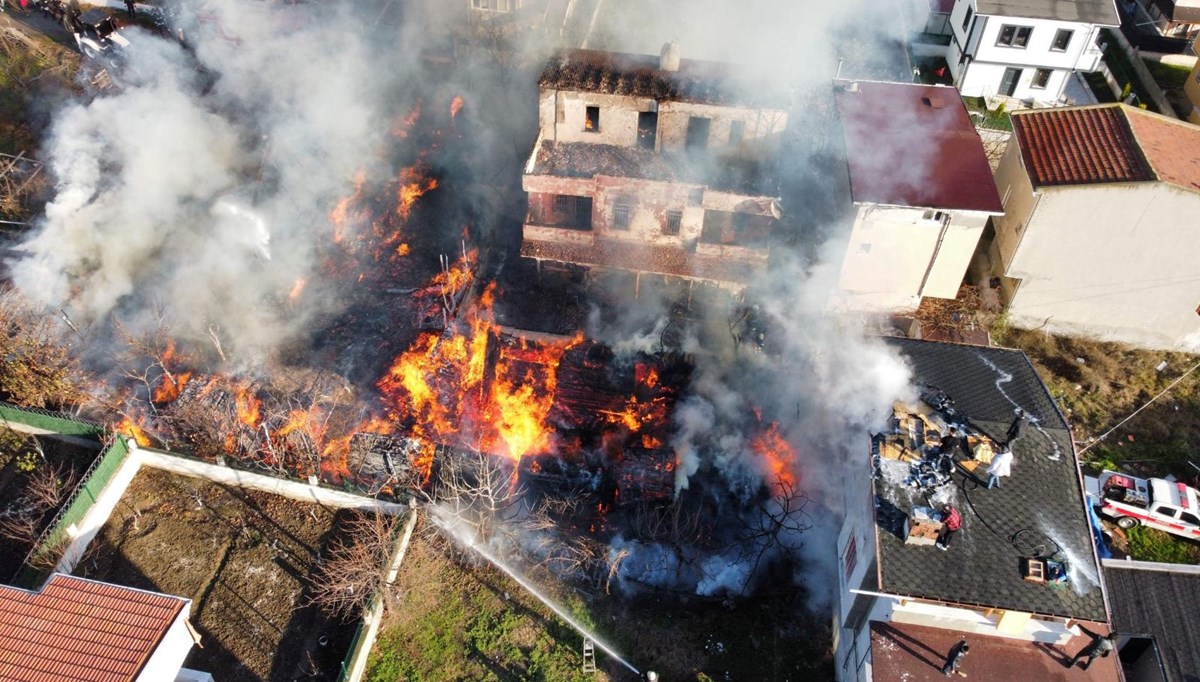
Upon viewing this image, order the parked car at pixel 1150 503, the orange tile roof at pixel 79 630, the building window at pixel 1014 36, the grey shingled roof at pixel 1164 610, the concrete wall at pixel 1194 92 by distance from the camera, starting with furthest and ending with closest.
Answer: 1. the concrete wall at pixel 1194 92
2. the building window at pixel 1014 36
3. the parked car at pixel 1150 503
4. the grey shingled roof at pixel 1164 610
5. the orange tile roof at pixel 79 630

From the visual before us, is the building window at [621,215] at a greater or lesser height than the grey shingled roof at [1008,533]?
lesser

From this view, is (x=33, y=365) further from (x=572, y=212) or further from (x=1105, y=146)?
(x=1105, y=146)

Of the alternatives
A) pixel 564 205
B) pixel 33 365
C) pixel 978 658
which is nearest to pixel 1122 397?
pixel 978 658

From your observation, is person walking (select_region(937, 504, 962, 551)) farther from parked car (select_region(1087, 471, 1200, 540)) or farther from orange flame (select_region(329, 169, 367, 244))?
orange flame (select_region(329, 169, 367, 244))

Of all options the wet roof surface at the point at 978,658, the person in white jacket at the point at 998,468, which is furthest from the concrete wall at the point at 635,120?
the wet roof surface at the point at 978,658

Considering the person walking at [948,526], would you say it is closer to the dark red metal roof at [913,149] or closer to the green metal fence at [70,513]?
the dark red metal roof at [913,149]
